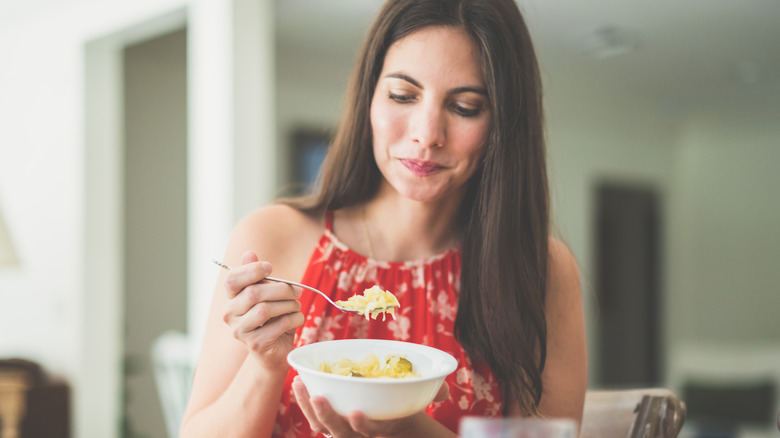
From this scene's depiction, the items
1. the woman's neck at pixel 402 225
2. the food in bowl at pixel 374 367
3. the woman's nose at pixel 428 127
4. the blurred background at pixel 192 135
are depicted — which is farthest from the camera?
the blurred background at pixel 192 135

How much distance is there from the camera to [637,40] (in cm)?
432

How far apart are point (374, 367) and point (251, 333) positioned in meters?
0.17

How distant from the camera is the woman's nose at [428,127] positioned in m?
1.06

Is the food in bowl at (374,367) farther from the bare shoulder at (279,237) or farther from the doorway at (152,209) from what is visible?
the doorway at (152,209)

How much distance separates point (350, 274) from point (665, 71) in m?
4.58

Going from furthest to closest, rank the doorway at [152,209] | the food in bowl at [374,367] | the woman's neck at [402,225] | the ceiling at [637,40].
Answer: the doorway at [152,209]
the ceiling at [637,40]
the woman's neck at [402,225]
the food in bowl at [374,367]

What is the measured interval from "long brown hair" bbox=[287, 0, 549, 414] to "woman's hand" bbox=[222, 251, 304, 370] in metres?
0.45

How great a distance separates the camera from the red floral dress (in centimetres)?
120

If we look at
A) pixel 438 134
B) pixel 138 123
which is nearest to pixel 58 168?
pixel 138 123

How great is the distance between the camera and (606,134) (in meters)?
6.80

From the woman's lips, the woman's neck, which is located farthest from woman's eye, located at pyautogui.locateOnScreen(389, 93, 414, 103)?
the woman's neck

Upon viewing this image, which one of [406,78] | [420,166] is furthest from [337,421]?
[406,78]

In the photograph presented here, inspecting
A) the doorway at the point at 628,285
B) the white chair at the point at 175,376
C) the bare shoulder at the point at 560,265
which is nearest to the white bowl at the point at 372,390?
the bare shoulder at the point at 560,265

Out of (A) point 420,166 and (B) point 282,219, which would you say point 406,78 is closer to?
Result: (A) point 420,166
